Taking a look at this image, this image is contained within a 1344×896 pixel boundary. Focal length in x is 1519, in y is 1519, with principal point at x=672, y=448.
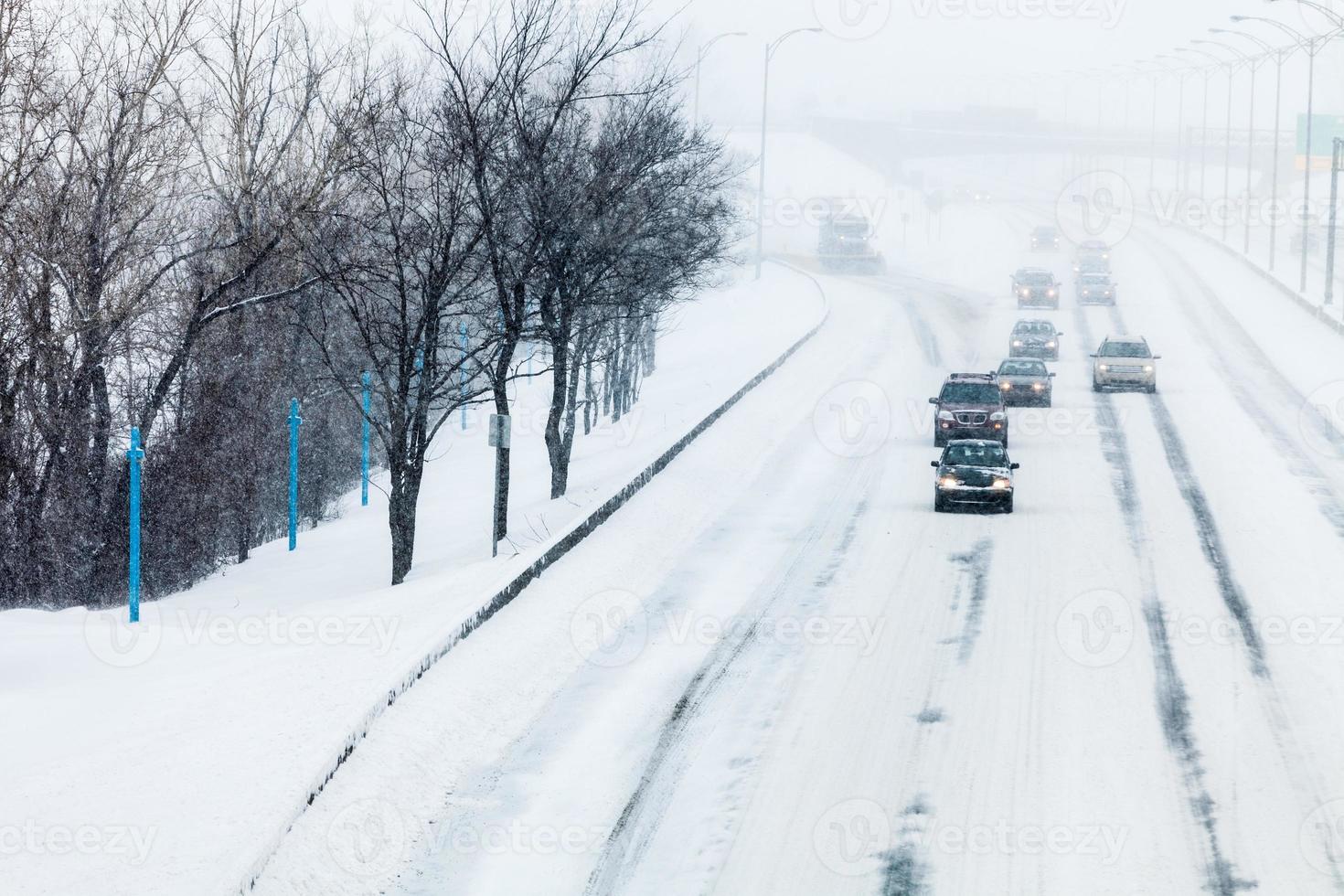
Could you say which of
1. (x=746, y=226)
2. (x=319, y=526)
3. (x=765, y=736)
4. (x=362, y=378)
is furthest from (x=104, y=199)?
(x=746, y=226)

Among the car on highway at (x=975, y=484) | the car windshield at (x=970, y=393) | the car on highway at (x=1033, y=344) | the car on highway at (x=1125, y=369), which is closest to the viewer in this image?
the car on highway at (x=975, y=484)

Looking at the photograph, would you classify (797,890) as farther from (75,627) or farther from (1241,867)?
(75,627)

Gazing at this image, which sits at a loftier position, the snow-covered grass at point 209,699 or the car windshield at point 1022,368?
the car windshield at point 1022,368

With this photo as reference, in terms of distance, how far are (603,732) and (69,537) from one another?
13553mm

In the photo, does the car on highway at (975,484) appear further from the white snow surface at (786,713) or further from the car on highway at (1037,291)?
the car on highway at (1037,291)

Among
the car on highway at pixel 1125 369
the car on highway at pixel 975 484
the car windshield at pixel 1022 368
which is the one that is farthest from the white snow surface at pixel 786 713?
the car on highway at pixel 1125 369

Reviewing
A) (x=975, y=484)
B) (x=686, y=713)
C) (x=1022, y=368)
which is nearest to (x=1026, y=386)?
(x=1022, y=368)

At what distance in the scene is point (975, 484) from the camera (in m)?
26.3

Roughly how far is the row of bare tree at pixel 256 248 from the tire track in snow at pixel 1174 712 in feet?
30.2

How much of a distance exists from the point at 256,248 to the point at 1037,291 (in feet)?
140

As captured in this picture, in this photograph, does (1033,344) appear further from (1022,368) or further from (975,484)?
(975,484)

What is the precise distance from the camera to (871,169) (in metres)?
158

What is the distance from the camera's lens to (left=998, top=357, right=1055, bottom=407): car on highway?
39625 millimetres

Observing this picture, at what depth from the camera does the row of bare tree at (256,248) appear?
22734 mm
